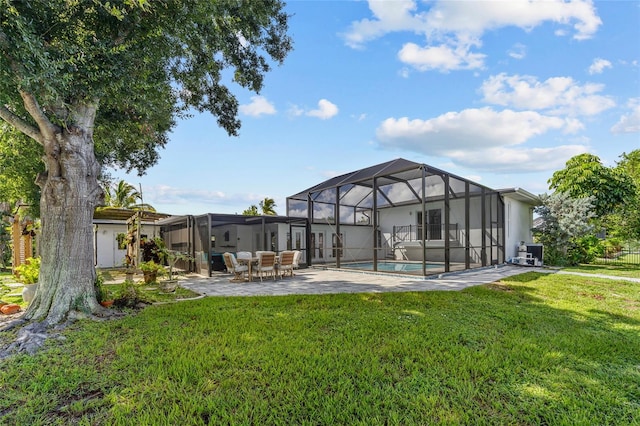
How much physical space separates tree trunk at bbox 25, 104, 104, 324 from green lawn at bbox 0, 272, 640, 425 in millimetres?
781

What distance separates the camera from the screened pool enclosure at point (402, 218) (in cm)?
1171

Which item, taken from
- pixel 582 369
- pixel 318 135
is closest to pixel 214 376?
pixel 582 369

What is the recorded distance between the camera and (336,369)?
306cm

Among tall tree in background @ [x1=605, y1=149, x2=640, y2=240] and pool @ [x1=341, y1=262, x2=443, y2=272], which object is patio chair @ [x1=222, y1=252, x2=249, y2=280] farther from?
tall tree in background @ [x1=605, y1=149, x2=640, y2=240]

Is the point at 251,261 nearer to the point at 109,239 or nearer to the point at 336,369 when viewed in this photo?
the point at 336,369

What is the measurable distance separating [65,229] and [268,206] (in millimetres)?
26223

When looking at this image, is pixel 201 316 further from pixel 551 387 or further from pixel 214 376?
pixel 551 387

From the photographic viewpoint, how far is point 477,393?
2627mm

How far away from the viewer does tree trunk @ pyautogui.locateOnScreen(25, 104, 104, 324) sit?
196 inches

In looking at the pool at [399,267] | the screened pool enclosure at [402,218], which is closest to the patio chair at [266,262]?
the screened pool enclosure at [402,218]

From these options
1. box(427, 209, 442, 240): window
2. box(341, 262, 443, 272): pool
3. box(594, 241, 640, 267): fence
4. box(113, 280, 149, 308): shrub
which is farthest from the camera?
box(594, 241, 640, 267): fence

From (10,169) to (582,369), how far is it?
14390mm

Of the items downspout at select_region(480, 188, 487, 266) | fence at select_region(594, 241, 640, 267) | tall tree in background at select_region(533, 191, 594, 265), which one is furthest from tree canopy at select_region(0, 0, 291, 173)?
fence at select_region(594, 241, 640, 267)

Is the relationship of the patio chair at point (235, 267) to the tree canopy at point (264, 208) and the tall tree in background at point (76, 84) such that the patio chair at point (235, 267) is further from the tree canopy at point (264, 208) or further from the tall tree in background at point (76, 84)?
the tree canopy at point (264, 208)
